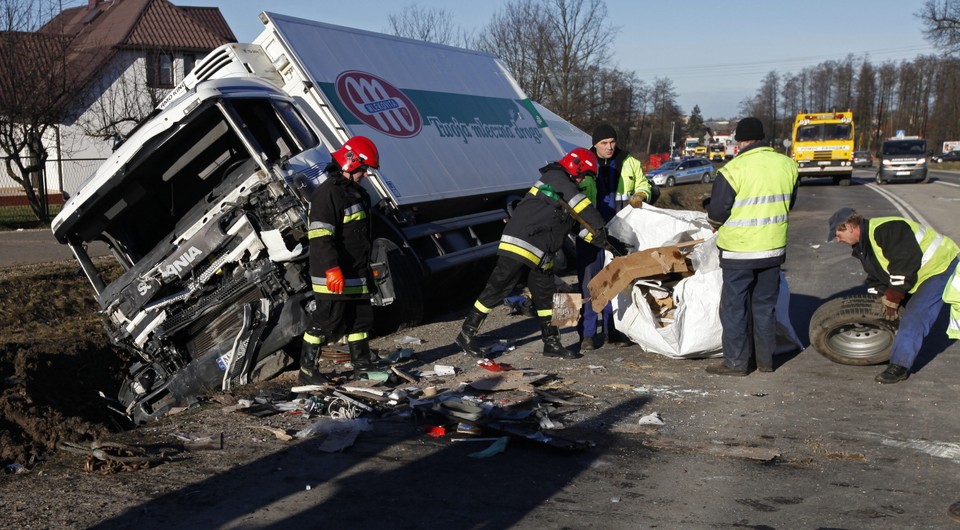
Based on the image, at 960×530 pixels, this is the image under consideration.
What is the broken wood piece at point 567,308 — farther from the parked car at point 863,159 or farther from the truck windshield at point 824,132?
the parked car at point 863,159

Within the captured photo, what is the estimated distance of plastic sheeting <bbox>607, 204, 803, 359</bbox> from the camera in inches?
263

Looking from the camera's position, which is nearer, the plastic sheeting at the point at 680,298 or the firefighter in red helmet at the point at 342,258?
the firefighter in red helmet at the point at 342,258

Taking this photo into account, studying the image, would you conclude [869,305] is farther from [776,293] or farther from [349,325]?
[349,325]

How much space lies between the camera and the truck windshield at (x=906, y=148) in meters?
34.2

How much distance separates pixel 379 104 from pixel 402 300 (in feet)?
8.41

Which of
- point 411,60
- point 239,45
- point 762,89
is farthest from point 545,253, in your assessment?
point 762,89

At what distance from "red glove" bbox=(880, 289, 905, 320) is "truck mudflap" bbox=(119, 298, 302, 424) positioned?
4230 millimetres

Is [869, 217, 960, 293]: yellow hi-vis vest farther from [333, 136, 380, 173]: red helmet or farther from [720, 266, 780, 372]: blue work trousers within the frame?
[333, 136, 380, 173]: red helmet

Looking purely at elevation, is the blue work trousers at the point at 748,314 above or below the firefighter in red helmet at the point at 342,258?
below

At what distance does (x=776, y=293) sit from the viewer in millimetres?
6477

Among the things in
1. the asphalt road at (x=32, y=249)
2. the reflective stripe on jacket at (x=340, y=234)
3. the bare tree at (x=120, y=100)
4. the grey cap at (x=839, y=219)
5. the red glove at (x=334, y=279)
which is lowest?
the grey cap at (x=839, y=219)

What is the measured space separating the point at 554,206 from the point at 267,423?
2760 millimetres

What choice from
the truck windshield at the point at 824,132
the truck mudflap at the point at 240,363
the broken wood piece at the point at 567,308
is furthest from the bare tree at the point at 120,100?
the truck windshield at the point at 824,132

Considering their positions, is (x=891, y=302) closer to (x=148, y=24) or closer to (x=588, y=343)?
(x=588, y=343)
